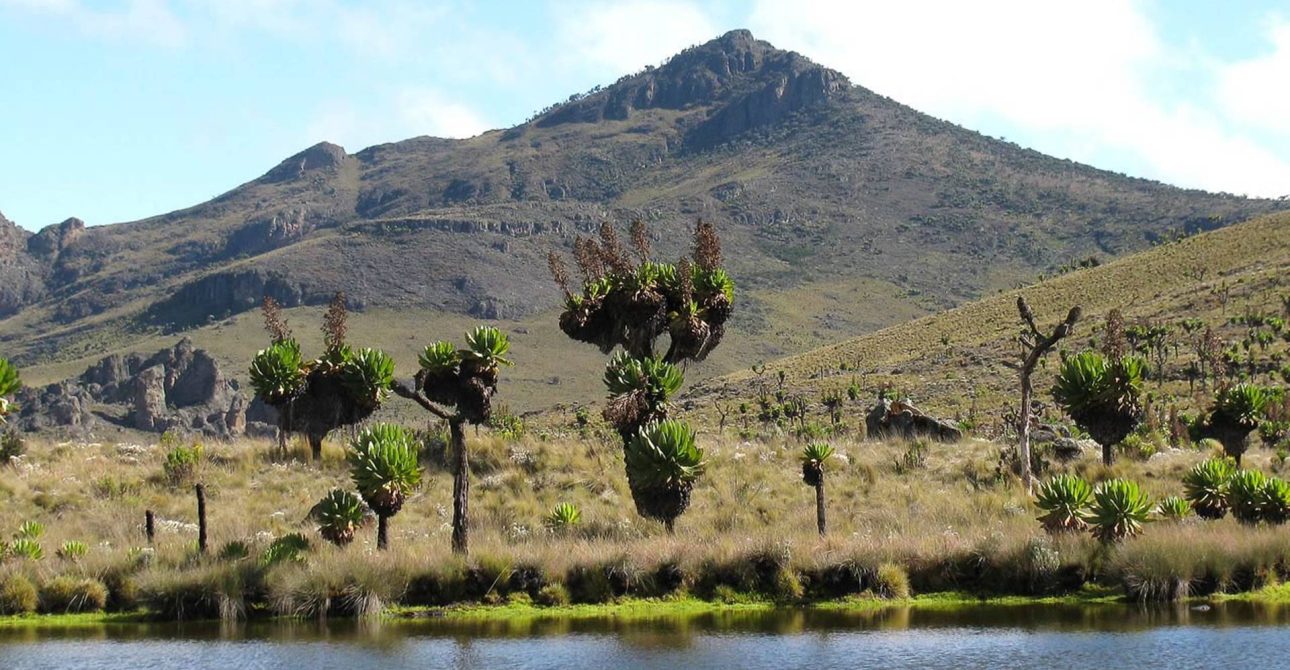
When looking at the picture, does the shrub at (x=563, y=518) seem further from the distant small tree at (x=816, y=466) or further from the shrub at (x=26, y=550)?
the shrub at (x=26, y=550)

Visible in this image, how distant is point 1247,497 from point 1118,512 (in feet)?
12.4

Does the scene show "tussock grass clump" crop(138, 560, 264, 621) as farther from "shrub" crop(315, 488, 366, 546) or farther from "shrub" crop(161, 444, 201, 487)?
"shrub" crop(161, 444, 201, 487)

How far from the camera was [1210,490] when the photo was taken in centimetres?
3084

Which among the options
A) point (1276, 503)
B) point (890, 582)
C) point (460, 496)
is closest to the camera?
point (890, 582)

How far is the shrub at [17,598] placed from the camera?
28.1 metres

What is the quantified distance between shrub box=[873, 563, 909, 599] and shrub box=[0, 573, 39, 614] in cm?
1663

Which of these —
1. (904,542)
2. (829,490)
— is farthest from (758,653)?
(829,490)

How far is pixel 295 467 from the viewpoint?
41000 mm

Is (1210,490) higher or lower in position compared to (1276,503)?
higher

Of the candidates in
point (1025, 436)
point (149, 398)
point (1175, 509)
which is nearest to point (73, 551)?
point (1025, 436)

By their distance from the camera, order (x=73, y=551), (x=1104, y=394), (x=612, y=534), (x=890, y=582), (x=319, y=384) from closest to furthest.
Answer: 1. (x=890, y=582)
2. (x=73, y=551)
3. (x=612, y=534)
4. (x=1104, y=394)
5. (x=319, y=384)

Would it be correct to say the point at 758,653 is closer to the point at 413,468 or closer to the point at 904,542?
the point at 904,542

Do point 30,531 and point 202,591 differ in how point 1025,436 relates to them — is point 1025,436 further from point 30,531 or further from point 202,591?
point 30,531

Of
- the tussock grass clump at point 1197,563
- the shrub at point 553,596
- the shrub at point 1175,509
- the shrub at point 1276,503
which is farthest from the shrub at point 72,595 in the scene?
the shrub at point 1276,503
